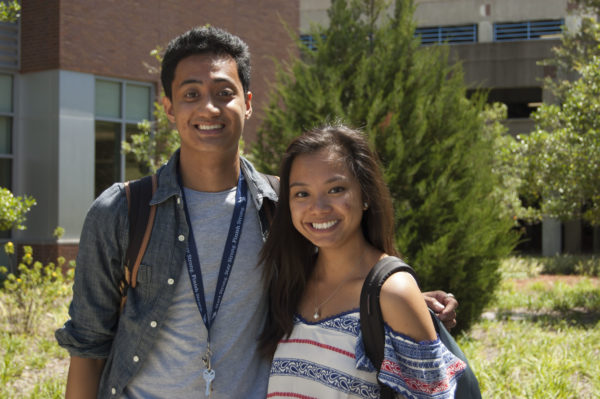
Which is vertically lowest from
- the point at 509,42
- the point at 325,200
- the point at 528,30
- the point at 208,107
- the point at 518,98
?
the point at 325,200

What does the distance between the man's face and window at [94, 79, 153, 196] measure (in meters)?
11.9

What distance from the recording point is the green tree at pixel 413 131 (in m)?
6.48

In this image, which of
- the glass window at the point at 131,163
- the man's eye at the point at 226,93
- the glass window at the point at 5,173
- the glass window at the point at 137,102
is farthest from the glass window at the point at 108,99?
the man's eye at the point at 226,93

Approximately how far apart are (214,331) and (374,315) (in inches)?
23.0

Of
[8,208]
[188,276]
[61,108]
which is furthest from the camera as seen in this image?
[61,108]

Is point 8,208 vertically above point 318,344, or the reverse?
point 8,208

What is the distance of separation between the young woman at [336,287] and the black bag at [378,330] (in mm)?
28

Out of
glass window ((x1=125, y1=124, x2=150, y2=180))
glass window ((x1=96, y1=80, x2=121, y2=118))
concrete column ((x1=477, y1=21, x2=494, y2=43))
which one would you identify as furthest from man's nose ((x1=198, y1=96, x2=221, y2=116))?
concrete column ((x1=477, y1=21, x2=494, y2=43))

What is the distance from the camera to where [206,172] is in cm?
262

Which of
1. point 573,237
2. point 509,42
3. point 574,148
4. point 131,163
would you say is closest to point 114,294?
point 574,148

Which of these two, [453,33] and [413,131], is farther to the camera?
[453,33]

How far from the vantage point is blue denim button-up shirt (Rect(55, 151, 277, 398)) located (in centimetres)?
231

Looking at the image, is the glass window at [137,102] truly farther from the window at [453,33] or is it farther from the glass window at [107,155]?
the window at [453,33]

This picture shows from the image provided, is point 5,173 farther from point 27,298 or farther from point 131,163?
point 27,298
